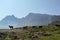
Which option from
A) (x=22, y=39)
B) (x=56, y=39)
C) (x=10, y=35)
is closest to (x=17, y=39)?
(x=22, y=39)

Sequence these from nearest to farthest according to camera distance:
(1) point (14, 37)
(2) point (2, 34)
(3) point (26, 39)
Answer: (3) point (26, 39) → (1) point (14, 37) → (2) point (2, 34)

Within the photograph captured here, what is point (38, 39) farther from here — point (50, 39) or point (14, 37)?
point (14, 37)

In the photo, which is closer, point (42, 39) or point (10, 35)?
point (42, 39)

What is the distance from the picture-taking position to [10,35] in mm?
82812

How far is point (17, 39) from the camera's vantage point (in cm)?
7600

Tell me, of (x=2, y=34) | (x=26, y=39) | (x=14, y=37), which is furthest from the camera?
(x=2, y=34)

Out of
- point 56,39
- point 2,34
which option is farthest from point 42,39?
point 2,34

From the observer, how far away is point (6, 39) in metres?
75.4

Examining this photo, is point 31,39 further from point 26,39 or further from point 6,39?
point 6,39

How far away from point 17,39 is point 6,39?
5.06 metres

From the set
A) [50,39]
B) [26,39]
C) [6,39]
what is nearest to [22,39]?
[26,39]

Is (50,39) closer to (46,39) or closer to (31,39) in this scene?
(46,39)

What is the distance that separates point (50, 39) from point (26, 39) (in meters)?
11.2

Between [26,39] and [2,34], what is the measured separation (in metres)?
18.5
